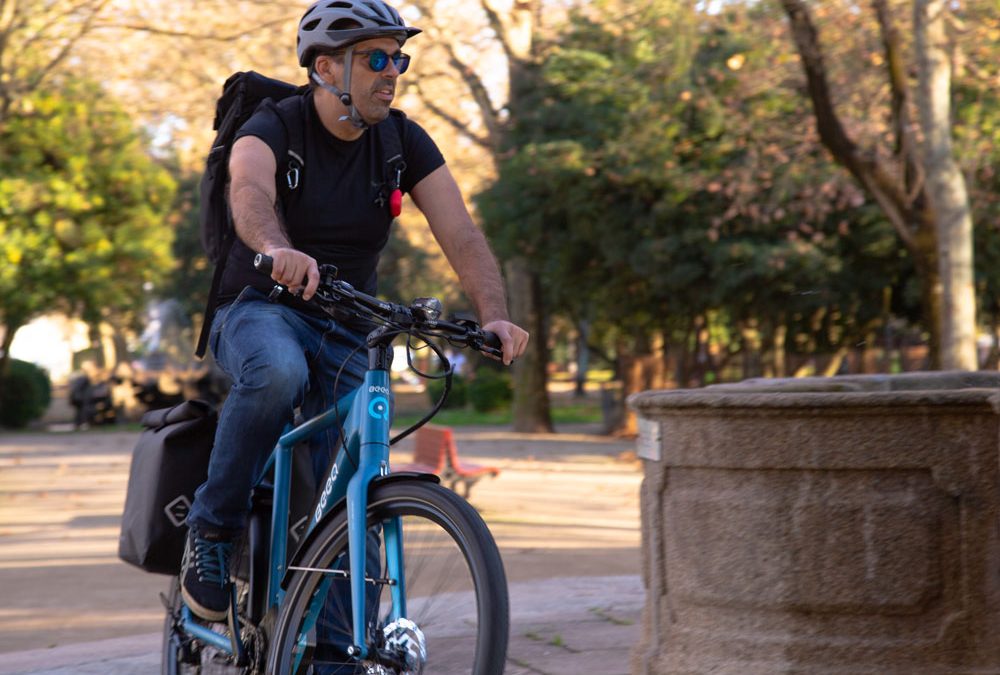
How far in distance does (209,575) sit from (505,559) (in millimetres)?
5375

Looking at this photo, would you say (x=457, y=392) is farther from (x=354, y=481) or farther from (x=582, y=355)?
(x=354, y=481)

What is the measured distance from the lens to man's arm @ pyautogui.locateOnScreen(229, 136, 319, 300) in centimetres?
329

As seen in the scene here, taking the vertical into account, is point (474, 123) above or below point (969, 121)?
above

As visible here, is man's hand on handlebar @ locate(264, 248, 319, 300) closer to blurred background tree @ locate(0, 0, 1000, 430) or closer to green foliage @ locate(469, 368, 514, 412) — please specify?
blurred background tree @ locate(0, 0, 1000, 430)

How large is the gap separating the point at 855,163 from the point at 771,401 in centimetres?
937

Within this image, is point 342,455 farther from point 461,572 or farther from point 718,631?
point 718,631

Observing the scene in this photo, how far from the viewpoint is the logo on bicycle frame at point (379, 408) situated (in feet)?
11.8

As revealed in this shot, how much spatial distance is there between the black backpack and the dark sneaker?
54cm

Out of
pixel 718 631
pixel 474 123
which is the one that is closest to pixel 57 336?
pixel 474 123

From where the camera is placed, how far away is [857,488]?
380cm

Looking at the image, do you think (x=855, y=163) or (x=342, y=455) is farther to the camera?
(x=855, y=163)

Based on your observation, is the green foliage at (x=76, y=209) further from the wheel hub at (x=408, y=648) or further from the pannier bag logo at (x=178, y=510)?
the wheel hub at (x=408, y=648)

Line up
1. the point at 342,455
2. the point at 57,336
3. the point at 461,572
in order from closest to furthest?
the point at 461,572 → the point at 342,455 → the point at 57,336

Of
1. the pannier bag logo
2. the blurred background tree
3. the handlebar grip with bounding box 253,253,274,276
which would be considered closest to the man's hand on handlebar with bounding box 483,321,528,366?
the handlebar grip with bounding box 253,253,274,276
